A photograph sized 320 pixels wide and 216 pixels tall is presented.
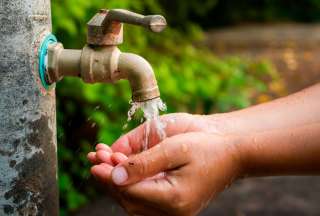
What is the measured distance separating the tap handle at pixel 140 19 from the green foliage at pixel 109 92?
169 centimetres

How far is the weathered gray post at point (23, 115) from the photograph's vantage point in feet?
4.09

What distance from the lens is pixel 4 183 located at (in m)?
1.30

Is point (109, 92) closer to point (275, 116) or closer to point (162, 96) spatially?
point (162, 96)

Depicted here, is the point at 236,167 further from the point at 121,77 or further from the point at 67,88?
the point at 67,88

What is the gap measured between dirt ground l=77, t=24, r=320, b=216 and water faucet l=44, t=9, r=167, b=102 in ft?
7.28

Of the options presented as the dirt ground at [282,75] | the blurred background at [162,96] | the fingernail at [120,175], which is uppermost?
the fingernail at [120,175]

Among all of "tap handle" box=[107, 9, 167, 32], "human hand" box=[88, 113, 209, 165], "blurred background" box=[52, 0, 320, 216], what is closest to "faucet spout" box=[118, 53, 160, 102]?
"tap handle" box=[107, 9, 167, 32]

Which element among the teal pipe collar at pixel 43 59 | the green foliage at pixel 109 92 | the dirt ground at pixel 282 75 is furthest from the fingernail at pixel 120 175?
the dirt ground at pixel 282 75

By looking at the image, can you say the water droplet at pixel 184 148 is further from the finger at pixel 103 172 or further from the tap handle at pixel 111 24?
the tap handle at pixel 111 24

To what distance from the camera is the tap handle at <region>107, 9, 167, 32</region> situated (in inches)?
47.8

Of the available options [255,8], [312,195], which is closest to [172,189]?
[312,195]

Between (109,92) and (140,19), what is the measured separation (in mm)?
2072

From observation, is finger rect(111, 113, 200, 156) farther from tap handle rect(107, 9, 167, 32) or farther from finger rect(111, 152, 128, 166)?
tap handle rect(107, 9, 167, 32)

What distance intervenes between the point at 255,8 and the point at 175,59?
6.51 m
